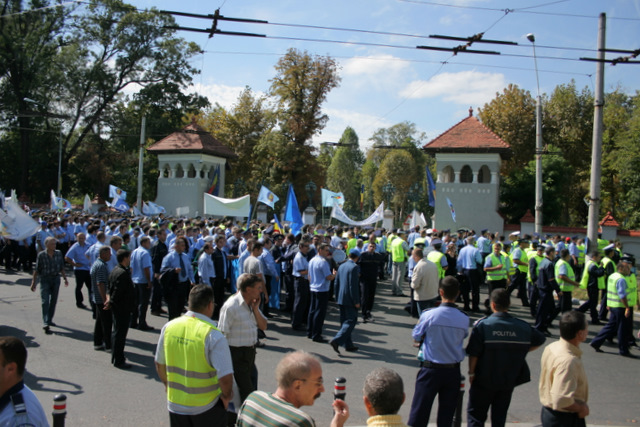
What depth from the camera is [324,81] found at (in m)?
42.8

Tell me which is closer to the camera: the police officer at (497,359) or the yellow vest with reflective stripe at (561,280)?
the police officer at (497,359)

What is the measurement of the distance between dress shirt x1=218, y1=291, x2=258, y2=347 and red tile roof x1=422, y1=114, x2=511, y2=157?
29.3 m

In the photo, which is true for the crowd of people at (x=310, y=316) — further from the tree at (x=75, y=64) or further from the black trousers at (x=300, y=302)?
the tree at (x=75, y=64)

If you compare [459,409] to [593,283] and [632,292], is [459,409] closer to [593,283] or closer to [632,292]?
[632,292]

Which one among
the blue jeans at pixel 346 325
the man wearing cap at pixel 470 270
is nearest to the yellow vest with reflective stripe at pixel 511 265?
the man wearing cap at pixel 470 270

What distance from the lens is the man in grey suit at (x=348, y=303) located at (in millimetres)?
9008

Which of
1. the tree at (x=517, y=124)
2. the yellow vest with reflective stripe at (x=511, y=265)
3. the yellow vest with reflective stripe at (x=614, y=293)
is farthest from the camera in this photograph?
the tree at (x=517, y=124)

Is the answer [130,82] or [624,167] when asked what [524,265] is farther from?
[130,82]

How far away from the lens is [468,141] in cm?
3300

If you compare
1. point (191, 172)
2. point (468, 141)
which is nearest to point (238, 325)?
point (468, 141)

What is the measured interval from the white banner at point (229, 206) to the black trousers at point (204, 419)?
12.1 m

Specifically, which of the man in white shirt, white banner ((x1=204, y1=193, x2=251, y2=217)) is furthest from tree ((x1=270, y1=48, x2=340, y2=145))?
the man in white shirt

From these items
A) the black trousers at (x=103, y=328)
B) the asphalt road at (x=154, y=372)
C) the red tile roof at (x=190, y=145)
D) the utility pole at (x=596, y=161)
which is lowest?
the asphalt road at (x=154, y=372)

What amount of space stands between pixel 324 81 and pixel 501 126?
16.6 m
